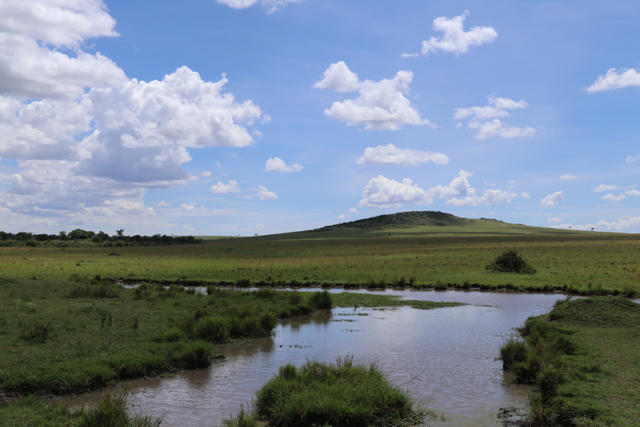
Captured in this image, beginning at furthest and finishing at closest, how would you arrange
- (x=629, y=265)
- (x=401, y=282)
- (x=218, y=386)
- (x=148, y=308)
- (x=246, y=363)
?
(x=629, y=265), (x=401, y=282), (x=148, y=308), (x=246, y=363), (x=218, y=386)

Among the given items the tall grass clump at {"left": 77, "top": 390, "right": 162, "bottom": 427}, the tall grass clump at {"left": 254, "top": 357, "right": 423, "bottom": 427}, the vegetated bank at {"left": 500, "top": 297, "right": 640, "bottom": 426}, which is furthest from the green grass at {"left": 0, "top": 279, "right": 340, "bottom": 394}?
the vegetated bank at {"left": 500, "top": 297, "right": 640, "bottom": 426}

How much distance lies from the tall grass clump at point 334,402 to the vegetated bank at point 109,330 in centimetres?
462

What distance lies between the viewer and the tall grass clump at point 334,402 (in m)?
9.27

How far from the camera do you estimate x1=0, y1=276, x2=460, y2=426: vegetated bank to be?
1159cm

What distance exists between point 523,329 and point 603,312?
331 cm

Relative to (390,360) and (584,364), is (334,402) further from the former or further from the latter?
(584,364)

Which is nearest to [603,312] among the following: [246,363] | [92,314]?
[246,363]

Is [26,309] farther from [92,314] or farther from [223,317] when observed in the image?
[223,317]

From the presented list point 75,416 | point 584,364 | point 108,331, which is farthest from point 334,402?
point 108,331

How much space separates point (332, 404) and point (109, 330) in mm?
10435

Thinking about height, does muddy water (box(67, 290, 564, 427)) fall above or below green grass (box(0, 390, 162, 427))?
below

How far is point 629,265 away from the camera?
4756 cm

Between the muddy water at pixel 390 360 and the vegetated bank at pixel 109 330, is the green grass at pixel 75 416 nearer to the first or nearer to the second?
the vegetated bank at pixel 109 330

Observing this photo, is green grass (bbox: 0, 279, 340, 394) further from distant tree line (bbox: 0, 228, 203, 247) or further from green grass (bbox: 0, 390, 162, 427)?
distant tree line (bbox: 0, 228, 203, 247)
